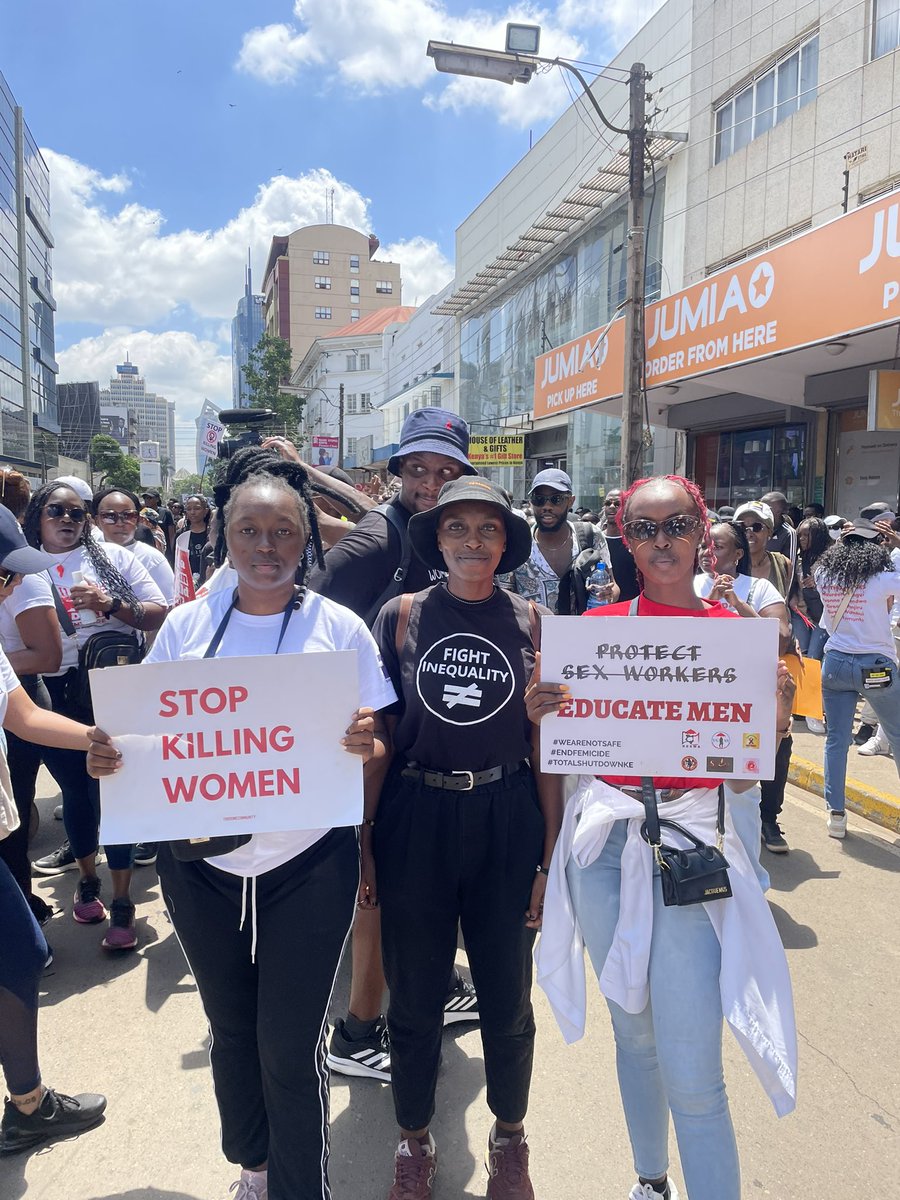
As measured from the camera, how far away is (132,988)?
324 cm

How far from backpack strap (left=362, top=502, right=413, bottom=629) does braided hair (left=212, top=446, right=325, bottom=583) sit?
324 millimetres

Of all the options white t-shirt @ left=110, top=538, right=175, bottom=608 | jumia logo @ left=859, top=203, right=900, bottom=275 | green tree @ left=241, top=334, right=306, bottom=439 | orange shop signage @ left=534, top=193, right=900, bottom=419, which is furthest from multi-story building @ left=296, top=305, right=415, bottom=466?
white t-shirt @ left=110, top=538, right=175, bottom=608

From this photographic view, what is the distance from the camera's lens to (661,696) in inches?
78.0

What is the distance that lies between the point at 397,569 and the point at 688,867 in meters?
1.53

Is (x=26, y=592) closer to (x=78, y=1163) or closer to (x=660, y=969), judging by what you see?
(x=78, y=1163)

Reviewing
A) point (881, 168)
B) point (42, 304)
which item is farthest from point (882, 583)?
point (42, 304)

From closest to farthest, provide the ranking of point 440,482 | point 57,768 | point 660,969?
point 660,969 → point 440,482 → point 57,768

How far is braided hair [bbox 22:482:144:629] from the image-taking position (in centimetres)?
384

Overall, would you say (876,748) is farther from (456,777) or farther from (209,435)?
(209,435)

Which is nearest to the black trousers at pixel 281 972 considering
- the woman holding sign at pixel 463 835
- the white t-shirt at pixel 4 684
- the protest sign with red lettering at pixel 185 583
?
the woman holding sign at pixel 463 835

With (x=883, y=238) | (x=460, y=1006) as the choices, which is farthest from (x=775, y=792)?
(x=883, y=238)

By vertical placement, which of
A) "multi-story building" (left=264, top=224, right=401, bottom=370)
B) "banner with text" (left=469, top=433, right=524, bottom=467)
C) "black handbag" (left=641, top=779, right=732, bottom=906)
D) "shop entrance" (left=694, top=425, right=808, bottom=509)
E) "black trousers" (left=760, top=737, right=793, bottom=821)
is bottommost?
"black trousers" (left=760, top=737, right=793, bottom=821)

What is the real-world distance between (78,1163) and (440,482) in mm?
2557

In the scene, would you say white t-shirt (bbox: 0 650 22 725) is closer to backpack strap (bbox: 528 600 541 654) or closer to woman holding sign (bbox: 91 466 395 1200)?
woman holding sign (bbox: 91 466 395 1200)
